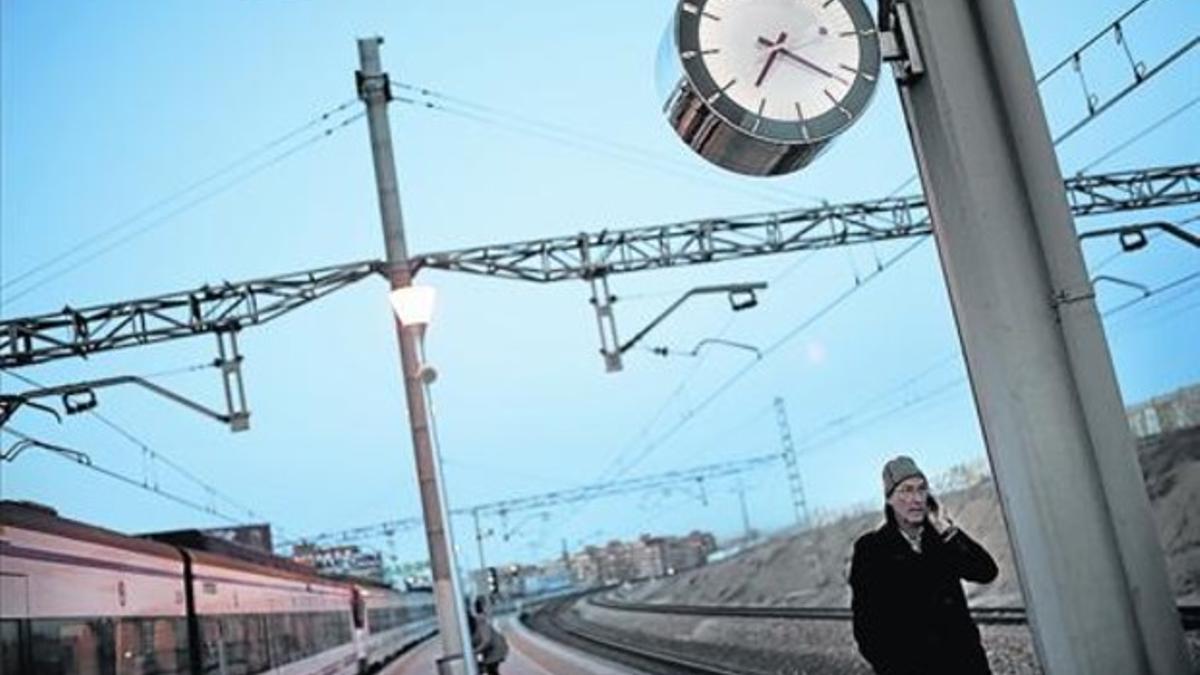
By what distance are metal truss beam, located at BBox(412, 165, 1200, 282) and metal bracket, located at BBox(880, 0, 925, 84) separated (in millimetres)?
11372

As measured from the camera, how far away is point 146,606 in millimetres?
11531

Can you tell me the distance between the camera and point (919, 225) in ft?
60.5

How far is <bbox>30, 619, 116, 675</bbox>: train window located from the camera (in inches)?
333

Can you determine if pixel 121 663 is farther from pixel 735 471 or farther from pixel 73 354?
pixel 735 471

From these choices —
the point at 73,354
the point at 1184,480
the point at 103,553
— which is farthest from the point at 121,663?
the point at 1184,480

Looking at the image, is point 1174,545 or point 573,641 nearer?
point 1174,545

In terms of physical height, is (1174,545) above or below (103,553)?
below

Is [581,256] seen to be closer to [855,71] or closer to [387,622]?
[855,71]

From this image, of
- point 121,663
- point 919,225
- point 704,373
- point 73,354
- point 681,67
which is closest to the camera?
point 681,67

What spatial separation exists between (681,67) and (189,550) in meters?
12.5

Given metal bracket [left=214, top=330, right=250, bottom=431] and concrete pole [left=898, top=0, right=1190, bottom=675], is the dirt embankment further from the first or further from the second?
metal bracket [left=214, top=330, right=250, bottom=431]

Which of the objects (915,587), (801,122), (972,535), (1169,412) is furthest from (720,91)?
(1169,412)

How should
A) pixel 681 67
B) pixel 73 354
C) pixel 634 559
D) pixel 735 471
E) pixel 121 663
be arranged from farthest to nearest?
1. pixel 634 559
2. pixel 735 471
3. pixel 73 354
4. pixel 121 663
5. pixel 681 67

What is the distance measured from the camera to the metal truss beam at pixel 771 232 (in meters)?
16.0
